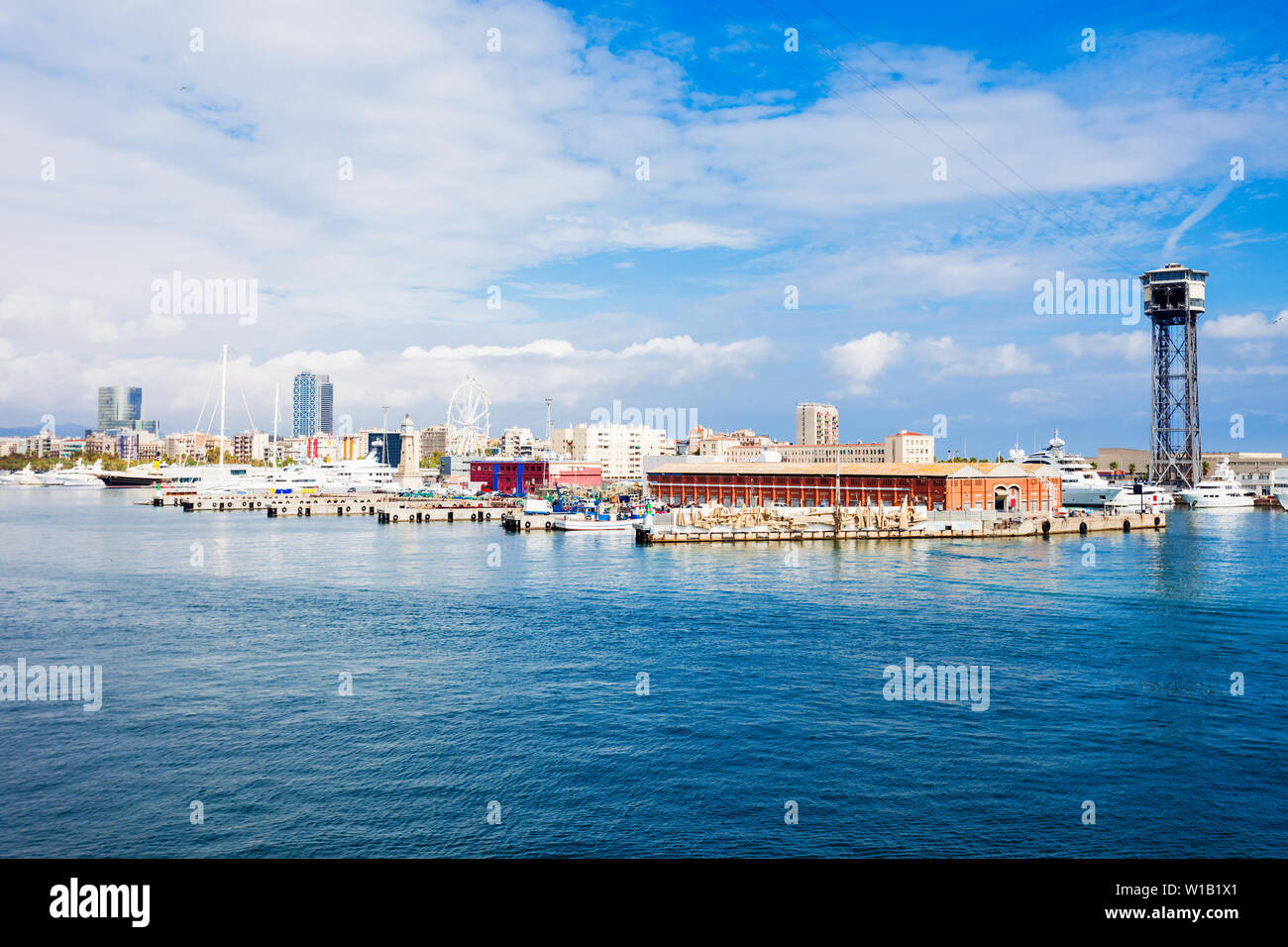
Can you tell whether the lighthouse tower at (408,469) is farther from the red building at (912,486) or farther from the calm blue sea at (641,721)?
the calm blue sea at (641,721)

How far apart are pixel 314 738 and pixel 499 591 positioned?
1303 centimetres

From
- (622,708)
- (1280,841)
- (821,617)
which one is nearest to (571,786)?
(622,708)

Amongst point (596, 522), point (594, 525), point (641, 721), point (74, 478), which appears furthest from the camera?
point (74, 478)

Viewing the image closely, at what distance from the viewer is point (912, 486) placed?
153 feet

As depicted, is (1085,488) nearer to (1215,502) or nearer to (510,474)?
(1215,502)

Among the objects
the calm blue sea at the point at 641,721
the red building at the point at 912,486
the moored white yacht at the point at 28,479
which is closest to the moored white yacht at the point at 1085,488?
the red building at the point at 912,486

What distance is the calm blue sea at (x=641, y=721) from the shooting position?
8.44 meters

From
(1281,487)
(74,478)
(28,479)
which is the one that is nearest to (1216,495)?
(1281,487)

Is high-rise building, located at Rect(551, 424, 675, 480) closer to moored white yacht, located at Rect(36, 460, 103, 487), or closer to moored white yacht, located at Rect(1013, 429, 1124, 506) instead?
moored white yacht, located at Rect(1013, 429, 1124, 506)

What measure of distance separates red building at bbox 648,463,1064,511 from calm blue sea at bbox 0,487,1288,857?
20732 millimetres

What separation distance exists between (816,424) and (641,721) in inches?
4393

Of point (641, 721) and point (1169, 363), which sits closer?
point (641, 721)

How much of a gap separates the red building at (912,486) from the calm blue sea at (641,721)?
20732 millimetres

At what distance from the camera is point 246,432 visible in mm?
171375
